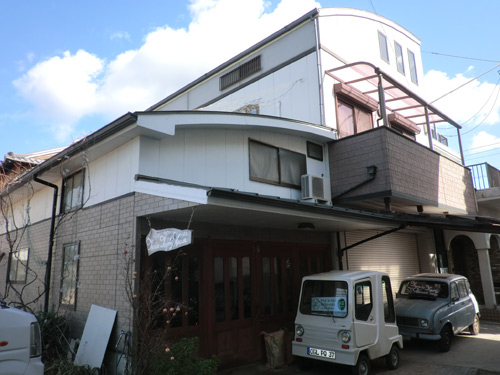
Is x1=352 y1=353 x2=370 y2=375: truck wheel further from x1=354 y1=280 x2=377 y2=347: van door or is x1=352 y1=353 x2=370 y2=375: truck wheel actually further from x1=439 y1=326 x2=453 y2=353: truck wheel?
x1=439 y1=326 x2=453 y2=353: truck wheel

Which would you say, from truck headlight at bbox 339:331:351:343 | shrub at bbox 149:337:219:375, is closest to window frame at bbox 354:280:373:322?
truck headlight at bbox 339:331:351:343

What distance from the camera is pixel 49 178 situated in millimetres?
9703

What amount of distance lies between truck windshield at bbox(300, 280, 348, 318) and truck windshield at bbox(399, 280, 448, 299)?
3.76 m

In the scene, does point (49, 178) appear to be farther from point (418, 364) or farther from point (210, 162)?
point (418, 364)

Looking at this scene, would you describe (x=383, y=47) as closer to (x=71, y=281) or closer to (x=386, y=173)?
(x=386, y=173)

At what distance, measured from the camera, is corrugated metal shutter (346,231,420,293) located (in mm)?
11273

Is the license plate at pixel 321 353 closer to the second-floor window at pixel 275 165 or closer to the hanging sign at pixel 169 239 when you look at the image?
the hanging sign at pixel 169 239

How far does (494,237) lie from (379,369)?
10.6 metres

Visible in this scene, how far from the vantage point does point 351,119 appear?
12.3 meters

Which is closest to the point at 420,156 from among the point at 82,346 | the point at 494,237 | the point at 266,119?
the point at 266,119

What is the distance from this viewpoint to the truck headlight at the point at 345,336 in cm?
655

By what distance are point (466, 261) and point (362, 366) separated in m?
13.1

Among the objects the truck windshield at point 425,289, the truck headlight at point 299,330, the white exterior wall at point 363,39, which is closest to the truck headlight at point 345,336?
the truck headlight at point 299,330

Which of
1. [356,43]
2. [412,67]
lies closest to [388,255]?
[356,43]
